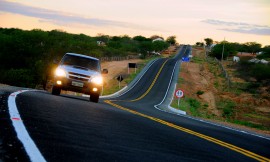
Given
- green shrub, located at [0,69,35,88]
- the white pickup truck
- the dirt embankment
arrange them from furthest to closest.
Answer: green shrub, located at [0,69,35,88] → the dirt embankment → the white pickup truck

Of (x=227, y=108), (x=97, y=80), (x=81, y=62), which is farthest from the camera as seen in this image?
(x=227, y=108)

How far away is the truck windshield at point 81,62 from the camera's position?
16609 mm

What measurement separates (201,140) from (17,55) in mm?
65406

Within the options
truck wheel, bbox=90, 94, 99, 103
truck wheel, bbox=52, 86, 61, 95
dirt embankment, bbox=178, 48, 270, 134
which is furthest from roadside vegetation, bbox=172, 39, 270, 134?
truck wheel, bbox=52, 86, 61, 95

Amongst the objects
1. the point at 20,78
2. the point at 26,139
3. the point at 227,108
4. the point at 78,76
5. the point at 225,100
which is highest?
the point at 78,76

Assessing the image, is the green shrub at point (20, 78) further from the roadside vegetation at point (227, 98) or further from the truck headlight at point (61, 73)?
the truck headlight at point (61, 73)

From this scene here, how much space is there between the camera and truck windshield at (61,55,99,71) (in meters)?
16.6

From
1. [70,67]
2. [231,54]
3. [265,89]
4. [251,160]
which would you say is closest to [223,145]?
[251,160]

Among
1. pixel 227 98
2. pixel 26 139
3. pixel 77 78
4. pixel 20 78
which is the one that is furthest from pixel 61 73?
pixel 20 78

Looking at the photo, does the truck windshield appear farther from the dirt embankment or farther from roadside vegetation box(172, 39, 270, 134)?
the dirt embankment

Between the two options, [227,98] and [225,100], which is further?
[227,98]

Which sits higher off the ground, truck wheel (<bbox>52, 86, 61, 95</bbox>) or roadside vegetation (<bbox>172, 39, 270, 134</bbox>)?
truck wheel (<bbox>52, 86, 61, 95</bbox>)

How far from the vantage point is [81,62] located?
16.8 metres

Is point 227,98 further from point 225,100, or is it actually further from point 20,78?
point 20,78
